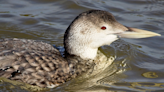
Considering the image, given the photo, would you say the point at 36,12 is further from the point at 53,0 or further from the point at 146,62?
the point at 146,62

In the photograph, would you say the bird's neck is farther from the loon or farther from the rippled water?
the rippled water

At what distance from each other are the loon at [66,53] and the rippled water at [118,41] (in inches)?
8.3

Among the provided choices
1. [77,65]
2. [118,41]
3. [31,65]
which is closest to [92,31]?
[77,65]

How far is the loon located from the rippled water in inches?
8.3

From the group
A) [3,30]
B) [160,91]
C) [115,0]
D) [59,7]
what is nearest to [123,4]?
[115,0]

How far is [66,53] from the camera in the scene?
14.4 feet

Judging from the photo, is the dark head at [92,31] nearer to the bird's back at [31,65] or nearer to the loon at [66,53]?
the loon at [66,53]

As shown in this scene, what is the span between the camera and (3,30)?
6008 mm

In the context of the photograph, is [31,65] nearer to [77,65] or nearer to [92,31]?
[77,65]

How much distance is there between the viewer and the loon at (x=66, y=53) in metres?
3.83

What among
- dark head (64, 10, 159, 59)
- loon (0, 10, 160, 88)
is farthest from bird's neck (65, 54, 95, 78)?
dark head (64, 10, 159, 59)

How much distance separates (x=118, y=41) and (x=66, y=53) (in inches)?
69.8

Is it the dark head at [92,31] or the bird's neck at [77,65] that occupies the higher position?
the dark head at [92,31]

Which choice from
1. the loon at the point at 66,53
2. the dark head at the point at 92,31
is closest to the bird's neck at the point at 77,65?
the loon at the point at 66,53
